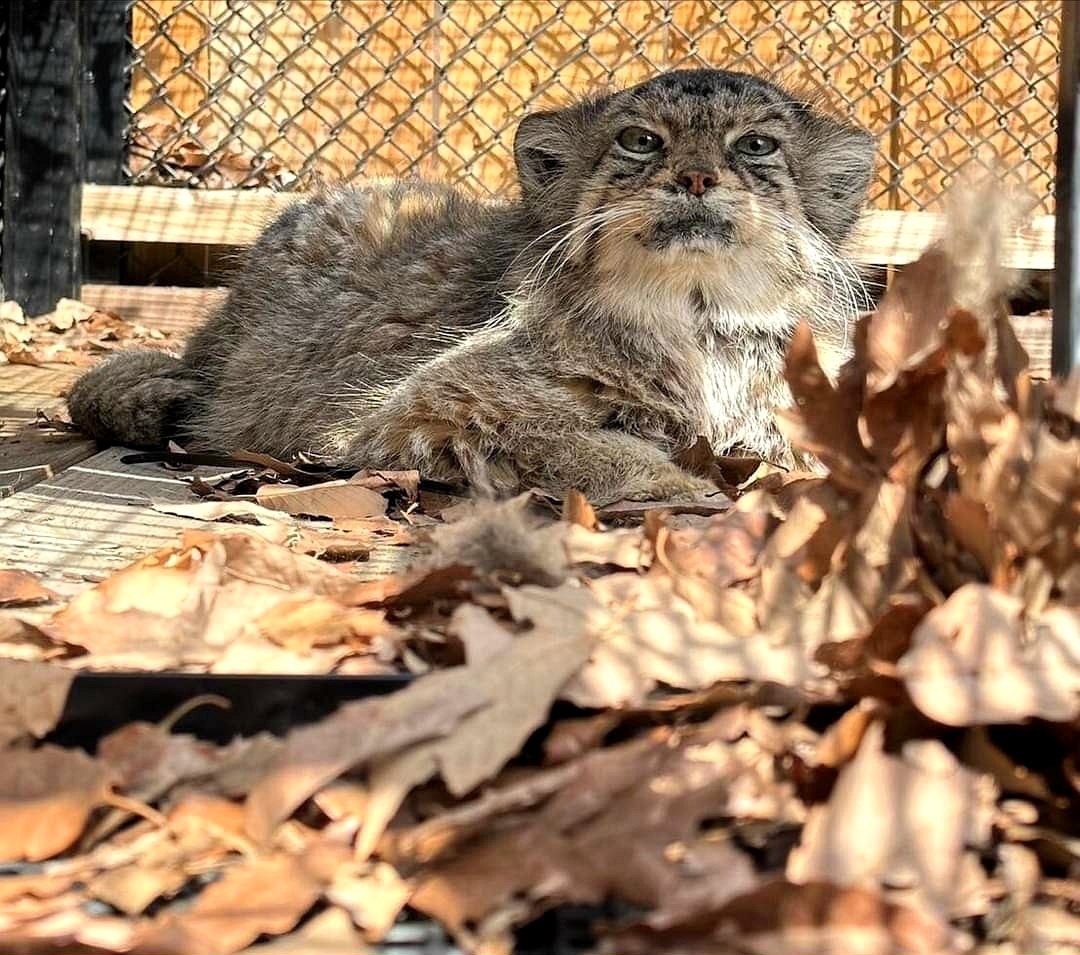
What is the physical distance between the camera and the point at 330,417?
12.8ft

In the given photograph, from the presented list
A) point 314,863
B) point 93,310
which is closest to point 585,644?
point 314,863

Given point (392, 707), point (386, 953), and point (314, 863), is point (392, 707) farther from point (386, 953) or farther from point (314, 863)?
point (386, 953)

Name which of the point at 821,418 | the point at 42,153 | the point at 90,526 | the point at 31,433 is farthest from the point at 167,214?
the point at 821,418

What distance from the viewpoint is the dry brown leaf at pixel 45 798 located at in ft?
4.92

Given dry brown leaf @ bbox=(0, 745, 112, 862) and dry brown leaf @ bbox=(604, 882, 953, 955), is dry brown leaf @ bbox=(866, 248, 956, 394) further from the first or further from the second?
dry brown leaf @ bbox=(0, 745, 112, 862)

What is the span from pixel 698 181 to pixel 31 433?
7.06 feet

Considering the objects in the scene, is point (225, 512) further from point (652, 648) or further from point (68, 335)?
point (68, 335)

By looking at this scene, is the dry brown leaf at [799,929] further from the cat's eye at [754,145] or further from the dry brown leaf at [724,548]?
the cat's eye at [754,145]

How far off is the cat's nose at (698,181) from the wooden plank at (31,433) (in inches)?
66.0

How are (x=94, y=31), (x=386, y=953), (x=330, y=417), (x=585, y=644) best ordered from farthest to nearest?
(x=94, y=31) < (x=330, y=417) < (x=585, y=644) < (x=386, y=953)

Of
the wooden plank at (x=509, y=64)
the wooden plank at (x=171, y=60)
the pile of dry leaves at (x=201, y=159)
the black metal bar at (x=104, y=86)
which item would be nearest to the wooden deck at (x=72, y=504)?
the black metal bar at (x=104, y=86)

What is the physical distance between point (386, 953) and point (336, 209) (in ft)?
11.6

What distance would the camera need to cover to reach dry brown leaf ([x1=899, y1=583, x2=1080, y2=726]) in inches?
60.0

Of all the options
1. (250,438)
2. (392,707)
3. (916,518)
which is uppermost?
(916,518)
